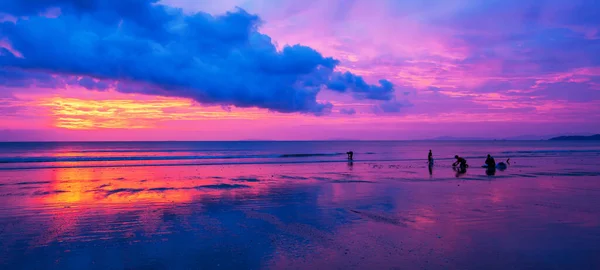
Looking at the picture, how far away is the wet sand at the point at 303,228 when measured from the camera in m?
9.79

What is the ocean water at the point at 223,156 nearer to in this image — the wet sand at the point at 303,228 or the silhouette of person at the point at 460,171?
the silhouette of person at the point at 460,171

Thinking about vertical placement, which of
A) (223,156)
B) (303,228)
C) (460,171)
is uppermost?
(223,156)

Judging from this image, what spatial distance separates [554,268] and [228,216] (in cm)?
1048

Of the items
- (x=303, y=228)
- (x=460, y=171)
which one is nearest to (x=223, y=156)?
(x=460, y=171)

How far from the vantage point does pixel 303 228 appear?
43.1 ft

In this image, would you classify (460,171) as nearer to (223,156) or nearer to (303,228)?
(303,228)

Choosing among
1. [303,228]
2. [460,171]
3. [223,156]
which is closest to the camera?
[303,228]

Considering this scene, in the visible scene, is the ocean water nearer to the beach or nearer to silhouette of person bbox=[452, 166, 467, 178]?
silhouette of person bbox=[452, 166, 467, 178]

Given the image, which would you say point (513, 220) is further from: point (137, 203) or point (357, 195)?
point (137, 203)

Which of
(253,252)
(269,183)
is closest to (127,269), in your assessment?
(253,252)

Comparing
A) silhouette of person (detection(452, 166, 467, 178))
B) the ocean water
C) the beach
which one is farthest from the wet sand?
the ocean water

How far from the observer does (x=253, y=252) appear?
411 inches

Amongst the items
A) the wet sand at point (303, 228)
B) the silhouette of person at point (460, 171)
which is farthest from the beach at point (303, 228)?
the silhouette of person at point (460, 171)

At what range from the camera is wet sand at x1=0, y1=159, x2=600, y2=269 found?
979cm
